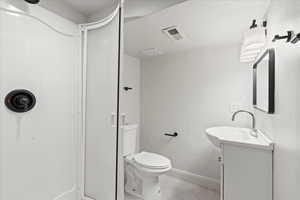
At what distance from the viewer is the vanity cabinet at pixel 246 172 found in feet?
3.70

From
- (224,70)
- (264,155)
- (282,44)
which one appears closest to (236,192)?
(264,155)

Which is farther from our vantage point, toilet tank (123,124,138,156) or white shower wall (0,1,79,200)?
toilet tank (123,124,138,156)

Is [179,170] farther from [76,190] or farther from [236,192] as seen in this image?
[76,190]

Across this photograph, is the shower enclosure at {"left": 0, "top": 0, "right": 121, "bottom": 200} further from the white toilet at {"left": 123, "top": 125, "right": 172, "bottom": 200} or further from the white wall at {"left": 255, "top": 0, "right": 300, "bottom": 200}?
the white wall at {"left": 255, "top": 0, "right": 300, "bottom": 200}

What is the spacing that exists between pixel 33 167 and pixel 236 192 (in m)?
1.69

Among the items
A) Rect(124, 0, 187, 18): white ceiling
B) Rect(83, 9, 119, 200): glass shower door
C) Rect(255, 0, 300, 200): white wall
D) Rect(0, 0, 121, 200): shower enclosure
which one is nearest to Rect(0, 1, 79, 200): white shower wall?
Rect(0, 0, 121, 200): shower enclosure

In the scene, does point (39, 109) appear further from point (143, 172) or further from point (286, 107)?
point (286, 107)

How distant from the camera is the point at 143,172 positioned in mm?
1688

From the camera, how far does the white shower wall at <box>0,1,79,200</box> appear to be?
1.18 metres

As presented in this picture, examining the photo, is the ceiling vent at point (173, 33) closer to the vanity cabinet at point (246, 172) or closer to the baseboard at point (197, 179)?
the vanity cabinet at point (246, 172)

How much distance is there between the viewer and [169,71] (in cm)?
247

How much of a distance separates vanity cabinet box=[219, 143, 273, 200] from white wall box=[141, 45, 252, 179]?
0.85m

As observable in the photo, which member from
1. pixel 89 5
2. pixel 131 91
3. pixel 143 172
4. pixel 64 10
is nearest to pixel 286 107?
pixel 143 172

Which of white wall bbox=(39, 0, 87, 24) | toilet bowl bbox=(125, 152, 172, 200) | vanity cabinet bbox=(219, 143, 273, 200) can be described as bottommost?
toilet bowl bbox=(125, 152, 172, 200)
